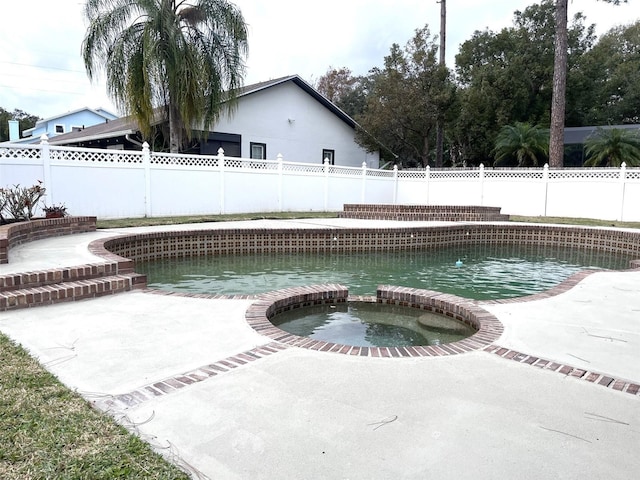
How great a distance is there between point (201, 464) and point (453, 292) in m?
4.80

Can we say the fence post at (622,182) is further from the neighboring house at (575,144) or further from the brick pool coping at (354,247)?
the neighboring house at (575,144)

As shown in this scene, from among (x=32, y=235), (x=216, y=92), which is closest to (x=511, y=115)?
(x=216, y=92)

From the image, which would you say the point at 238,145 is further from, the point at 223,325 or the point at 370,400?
the point at 370,400

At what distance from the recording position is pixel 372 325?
439 cm

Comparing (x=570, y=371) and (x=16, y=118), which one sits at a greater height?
(x=16, y=118)

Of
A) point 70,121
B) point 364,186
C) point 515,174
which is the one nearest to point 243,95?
point 364,186

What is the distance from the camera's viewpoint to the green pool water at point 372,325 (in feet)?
13.0

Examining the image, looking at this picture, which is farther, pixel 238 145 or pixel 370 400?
pixel 238 145

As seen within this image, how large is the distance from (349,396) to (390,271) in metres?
5.23

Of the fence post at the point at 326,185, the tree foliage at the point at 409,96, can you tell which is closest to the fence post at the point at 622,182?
the tree foliage at the point at 409,96

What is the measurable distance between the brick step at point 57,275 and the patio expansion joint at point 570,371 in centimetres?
385

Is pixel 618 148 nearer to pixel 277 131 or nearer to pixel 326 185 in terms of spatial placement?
pixel 326 185

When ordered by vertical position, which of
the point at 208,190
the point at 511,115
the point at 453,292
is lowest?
the point at 453,292

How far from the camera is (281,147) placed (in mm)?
18406
